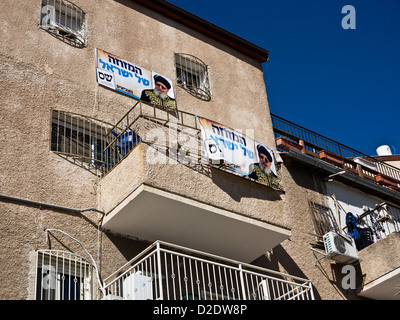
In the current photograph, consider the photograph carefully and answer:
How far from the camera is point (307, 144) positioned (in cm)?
1628

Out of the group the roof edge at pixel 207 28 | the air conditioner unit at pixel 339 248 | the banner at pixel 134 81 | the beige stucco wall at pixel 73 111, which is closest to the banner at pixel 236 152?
the beige stucco wall at pixel 73 111

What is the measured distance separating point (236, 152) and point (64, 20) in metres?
4.40

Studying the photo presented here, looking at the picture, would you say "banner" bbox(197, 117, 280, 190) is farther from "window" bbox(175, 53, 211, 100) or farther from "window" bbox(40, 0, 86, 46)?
"window" bbox(40, 0, 86, 46)

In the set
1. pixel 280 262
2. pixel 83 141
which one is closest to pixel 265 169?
pixel 280 262

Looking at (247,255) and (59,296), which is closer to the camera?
(59,296)

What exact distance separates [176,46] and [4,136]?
17.7 ft

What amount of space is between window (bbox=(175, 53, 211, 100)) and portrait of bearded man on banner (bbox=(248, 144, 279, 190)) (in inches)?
84.2

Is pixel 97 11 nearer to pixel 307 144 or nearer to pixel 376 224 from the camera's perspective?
pixel 307 144

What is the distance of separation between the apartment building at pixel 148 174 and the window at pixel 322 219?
0.03 m

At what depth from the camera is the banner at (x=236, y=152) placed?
11.8 metres

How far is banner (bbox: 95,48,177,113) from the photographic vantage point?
41.4 feet
